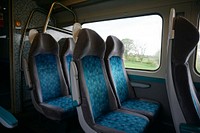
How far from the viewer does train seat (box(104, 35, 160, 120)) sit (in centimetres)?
185

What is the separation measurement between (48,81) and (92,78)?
924 mm

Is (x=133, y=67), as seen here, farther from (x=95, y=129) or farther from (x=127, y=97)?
(x=95, y=129)

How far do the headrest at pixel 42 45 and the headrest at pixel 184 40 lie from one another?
1.76 meters

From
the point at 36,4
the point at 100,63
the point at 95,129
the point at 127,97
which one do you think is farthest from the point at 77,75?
the point at 36,4

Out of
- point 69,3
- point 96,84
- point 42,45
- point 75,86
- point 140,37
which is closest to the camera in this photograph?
point 75,86

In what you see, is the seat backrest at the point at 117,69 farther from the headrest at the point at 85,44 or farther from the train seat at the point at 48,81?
the train seat at the point at 48,81

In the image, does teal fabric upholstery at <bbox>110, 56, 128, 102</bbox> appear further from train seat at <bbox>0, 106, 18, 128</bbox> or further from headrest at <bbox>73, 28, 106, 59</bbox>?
train seat at <bbox>0, 106, 18, 128</bbox>

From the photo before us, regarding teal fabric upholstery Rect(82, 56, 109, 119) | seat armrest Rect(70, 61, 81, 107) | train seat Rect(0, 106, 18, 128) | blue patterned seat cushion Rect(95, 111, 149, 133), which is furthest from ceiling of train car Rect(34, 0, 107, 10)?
train seat Rect(0, 106, 18, 128)

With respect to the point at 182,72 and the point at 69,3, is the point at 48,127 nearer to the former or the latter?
the point at 182,72

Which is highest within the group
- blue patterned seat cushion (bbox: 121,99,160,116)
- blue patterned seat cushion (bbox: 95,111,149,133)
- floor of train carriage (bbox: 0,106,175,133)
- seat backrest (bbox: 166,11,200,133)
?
seat backrest (bbox: 166,11,200,133)

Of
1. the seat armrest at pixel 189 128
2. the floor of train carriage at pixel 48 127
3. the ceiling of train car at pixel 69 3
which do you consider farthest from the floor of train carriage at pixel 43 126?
the ceiling of train car at pixel 69 3

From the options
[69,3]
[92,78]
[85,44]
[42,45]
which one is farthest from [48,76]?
[69,3]

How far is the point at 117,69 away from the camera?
217cm

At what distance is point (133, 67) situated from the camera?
247cm
